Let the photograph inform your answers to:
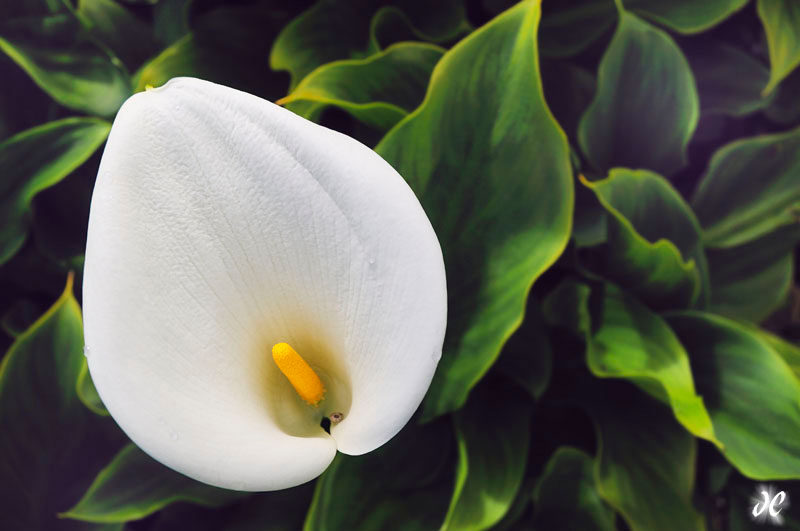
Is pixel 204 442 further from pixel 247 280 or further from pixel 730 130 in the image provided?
pixel 730 130

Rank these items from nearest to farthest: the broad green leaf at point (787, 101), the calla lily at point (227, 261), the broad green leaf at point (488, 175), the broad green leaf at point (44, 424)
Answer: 1. the calla lily at point (227, 261)
2. the broad green leaf at point (488, 175)
3. the broad green leaf at point (44, 424)
4. the broad green leaf at point (787, 101)

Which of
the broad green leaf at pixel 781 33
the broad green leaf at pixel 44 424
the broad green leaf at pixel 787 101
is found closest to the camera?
the broad green leaf at pixel 44 424

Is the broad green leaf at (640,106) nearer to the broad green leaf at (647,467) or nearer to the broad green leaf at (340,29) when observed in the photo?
the broad green leaf at (340,29)

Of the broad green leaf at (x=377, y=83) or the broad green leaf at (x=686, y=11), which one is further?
the broad green leaf at (x=686, y=11)

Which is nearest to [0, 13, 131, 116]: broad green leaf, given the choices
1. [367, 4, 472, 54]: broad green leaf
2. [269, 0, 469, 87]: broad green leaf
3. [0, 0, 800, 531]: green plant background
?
[0, 0, 800, 531]: green plant background

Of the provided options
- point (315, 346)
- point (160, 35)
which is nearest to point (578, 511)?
point (315, 346)

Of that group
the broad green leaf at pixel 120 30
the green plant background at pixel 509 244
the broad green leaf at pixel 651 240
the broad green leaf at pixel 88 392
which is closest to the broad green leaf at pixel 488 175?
the green plant background at pixel 509 244

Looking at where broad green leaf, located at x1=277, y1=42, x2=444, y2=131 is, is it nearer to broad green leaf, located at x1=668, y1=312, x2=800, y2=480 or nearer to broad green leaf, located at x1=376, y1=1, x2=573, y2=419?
broad green leaf, located at x1=376, y1=1, x2=573, y2=419
